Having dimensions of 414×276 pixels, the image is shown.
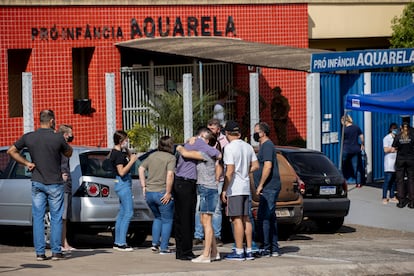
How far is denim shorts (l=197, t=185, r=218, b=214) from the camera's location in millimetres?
14000

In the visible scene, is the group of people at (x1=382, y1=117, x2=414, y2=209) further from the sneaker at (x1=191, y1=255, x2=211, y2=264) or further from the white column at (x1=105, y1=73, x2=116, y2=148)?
the sneaker at (x1=191, y1=255, x2=211, y2=264)

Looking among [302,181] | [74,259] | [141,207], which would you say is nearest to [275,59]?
[302,181]

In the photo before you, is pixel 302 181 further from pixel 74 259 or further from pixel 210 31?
pixel 210 31

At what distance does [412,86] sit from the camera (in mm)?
23297

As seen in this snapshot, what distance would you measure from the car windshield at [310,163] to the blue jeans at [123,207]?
4098 mm

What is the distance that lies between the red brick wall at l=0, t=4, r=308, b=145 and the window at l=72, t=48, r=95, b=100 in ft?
0.67

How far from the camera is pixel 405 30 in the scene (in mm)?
33562

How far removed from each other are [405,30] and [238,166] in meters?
20.7

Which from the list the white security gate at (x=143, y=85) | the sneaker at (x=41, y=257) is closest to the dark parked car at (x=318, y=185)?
the sneaker at (x=41, y=257)

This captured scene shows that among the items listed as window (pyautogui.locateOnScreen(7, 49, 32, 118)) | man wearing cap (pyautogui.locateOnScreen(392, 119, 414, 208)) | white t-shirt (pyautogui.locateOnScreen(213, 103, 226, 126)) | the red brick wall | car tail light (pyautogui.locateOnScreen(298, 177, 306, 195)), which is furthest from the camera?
window (pyautogui.locateOnScreen(7, 49, 32, 118))

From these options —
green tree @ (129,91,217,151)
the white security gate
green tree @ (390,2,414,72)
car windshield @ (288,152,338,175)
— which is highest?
green tree @ (390,2,414,72)

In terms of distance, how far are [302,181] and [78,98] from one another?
10.8 meters

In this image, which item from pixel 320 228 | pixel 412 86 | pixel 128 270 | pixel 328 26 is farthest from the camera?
pixel 328 26

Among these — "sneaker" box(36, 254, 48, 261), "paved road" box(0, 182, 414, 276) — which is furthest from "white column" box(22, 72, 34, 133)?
"sneaker" box(36, 254, 48, 261)
